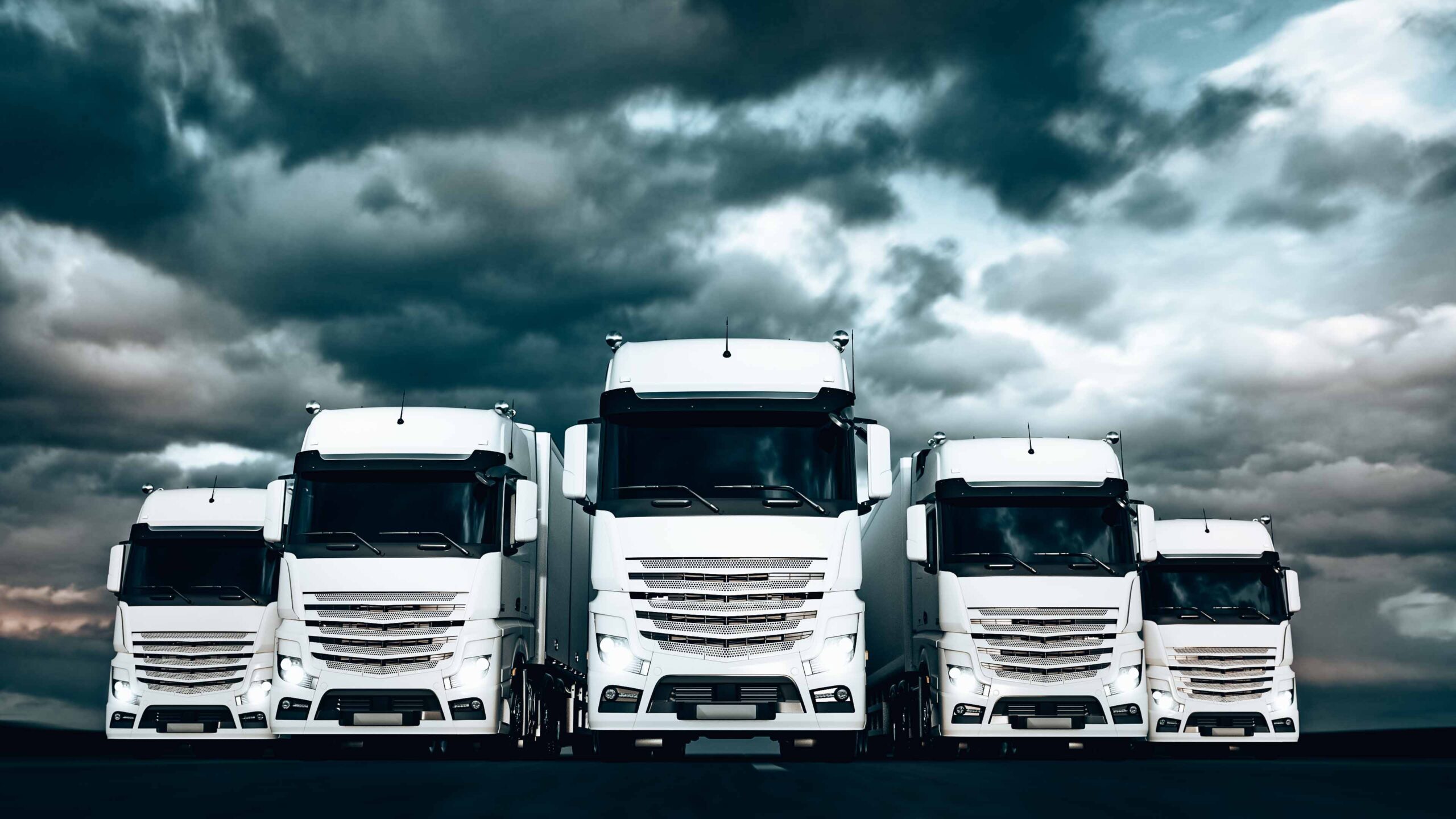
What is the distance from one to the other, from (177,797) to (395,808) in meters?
1.82

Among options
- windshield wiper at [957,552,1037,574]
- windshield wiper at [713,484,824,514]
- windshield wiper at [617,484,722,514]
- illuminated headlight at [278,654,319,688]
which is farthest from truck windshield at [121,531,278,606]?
windshield wiper at [957,552,1037,574]

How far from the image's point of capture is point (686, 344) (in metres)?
14.8

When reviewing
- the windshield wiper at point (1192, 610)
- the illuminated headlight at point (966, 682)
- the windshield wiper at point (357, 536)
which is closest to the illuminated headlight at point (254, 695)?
the windshield wiper at point (357, 536)

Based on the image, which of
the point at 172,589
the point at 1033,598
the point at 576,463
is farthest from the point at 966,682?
the point at 172,589

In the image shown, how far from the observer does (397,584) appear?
1517cm

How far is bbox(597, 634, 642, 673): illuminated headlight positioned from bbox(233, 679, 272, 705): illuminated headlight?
26.8 feet

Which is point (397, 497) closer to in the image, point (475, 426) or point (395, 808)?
point (475, 426)

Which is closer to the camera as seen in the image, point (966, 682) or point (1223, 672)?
point (966, 682)

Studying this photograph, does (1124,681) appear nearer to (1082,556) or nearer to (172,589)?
(1082,556)

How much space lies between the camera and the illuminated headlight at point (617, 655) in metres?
13.5

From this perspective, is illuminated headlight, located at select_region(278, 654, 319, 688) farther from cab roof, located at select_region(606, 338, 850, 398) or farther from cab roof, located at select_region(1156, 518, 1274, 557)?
cab roof, located at select_region(1156, 518, 1274, 557)

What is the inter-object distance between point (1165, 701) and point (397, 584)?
1241 centimetres

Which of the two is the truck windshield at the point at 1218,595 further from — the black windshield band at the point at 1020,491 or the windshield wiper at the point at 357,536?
the windshield wiper at the point at 357,536

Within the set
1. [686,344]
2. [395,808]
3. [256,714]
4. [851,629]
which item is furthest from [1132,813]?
[256,714]
